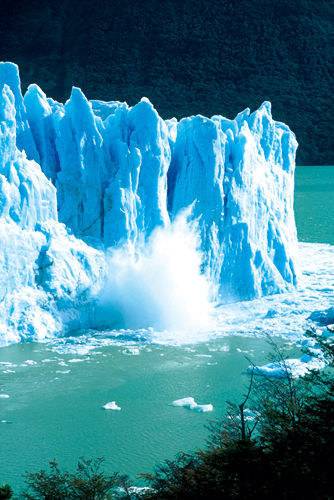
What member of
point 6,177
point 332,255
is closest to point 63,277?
point 6,177

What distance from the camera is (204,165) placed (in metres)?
11.8

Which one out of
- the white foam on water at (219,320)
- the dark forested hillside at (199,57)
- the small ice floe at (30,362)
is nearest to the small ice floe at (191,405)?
the white foam on water at (219,320)

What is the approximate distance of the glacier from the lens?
9.98 metres

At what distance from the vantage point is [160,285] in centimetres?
1109

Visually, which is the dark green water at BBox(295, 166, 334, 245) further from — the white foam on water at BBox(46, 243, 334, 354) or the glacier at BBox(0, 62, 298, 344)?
the white foam on water at BBox(46, 243, 334, 354)

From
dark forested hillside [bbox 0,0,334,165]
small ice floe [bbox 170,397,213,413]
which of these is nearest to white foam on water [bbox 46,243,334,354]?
small ice floe [bbox 170,397,213,413]

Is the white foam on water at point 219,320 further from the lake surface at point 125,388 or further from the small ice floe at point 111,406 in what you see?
the small ice floe at point 111,406

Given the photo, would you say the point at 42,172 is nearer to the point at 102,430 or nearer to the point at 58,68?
the point at 102,430

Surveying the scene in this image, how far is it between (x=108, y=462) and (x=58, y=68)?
1959 inches

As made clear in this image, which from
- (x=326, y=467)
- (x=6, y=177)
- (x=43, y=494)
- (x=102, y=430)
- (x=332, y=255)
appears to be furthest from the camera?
(x=332, y=255)

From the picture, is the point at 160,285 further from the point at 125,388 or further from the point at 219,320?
the point at 125,388

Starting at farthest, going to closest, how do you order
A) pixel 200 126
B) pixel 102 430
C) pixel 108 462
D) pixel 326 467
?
pixel 200 126 → pixel 102 430 → pixel 108 462 → pixel 326 467

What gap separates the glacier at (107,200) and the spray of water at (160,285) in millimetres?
142

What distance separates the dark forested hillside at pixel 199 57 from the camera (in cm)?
4562
